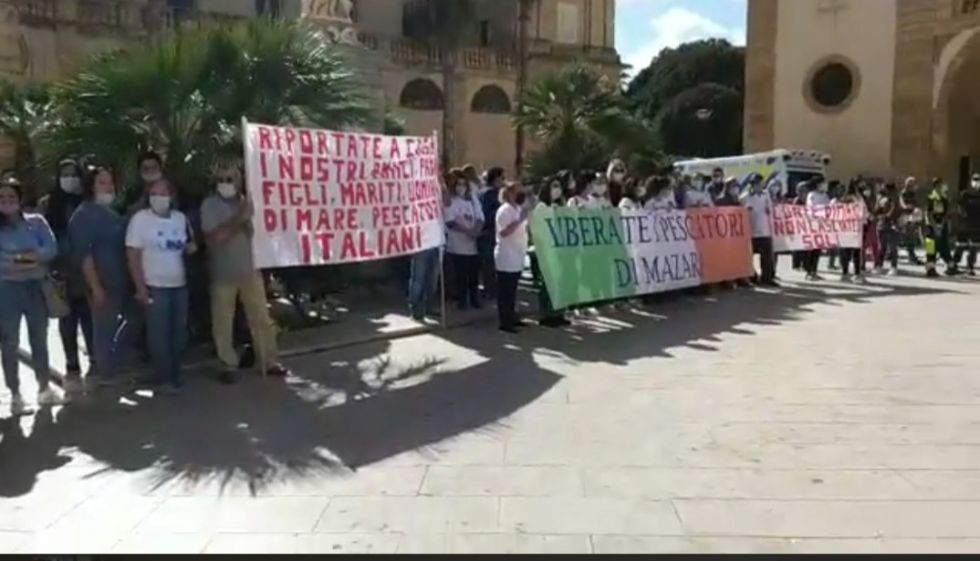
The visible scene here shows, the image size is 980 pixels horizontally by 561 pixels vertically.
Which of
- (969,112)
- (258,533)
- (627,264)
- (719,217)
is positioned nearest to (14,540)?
(258,533)

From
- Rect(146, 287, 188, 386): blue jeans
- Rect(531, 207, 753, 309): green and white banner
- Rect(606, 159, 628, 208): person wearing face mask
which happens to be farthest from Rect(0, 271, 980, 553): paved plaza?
Rect(606, 159, 628, 208): person wearing face mask

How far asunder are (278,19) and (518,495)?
680cm

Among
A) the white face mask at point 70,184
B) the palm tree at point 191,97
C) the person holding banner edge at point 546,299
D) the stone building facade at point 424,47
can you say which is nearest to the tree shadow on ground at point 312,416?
the person holding banner edge at point 546,299

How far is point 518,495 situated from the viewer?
5.39 m

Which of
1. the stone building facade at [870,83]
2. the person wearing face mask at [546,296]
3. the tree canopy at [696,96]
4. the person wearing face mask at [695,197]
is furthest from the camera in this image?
the tree canopy at [696,96]

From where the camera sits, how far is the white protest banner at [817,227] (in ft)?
56.3

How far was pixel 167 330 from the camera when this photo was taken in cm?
791

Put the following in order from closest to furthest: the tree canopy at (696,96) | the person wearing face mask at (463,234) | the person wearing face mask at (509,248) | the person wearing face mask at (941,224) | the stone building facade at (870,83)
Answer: the person wearing face mask at (509,248)
the person wearing face mask at (463,234)
the person wearing face mask at (941,224)
the stone building facade at (870,83)
the tree canopy at (696,96)

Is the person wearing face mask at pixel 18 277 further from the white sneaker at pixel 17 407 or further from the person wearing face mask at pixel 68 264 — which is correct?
the person wearing face mask at pixel 68 264

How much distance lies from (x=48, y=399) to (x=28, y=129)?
24.2ft

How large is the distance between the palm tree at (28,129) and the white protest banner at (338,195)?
A: 2.43 metres

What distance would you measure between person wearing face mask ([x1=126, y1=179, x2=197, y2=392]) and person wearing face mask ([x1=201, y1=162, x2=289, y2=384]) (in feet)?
0.82

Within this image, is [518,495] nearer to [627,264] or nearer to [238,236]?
[238,236]

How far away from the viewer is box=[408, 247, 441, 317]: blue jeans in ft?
37.8
